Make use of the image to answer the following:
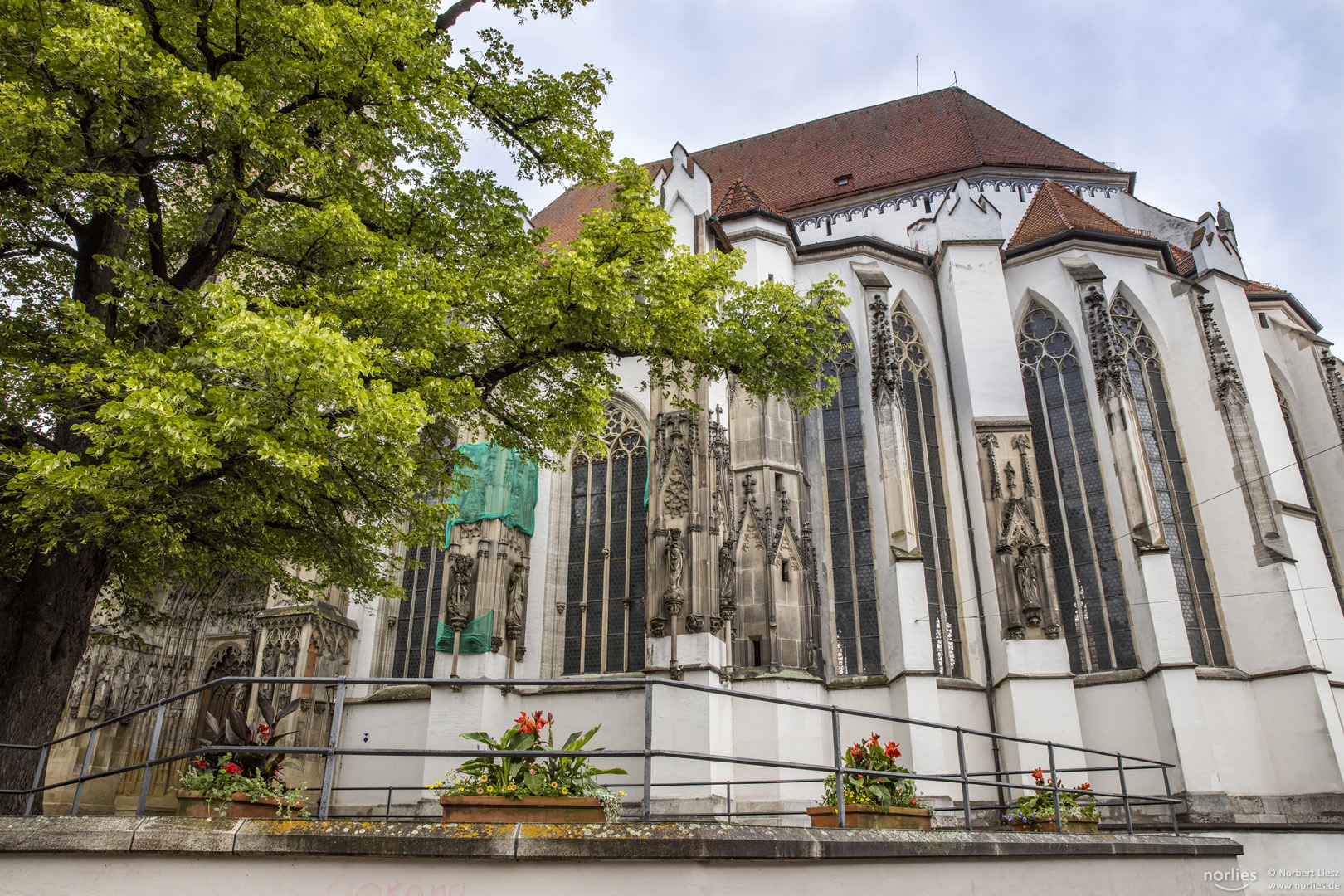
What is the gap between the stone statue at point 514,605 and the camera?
14.3m

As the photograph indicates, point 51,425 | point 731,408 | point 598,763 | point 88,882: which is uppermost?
point 731,408

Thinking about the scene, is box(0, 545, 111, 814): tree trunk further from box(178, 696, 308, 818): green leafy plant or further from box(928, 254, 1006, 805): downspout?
box(928, 254, 1006, 805): downspout

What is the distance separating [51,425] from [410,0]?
5.35 m

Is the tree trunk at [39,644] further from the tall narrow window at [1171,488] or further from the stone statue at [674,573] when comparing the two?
the tall narrow window at [1171,488]

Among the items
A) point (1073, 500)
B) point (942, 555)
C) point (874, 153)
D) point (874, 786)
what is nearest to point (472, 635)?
point (874, 786)

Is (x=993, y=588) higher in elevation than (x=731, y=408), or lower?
lower

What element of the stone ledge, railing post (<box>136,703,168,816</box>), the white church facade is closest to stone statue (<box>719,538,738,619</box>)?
the white church facade

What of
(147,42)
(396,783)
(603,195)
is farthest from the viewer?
(603,195)

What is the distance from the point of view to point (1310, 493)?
17953mm

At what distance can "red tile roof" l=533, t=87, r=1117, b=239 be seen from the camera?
22.4 metres

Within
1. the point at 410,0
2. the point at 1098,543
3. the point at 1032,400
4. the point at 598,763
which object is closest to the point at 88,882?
the point at 410,0

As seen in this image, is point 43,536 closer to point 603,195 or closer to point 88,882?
point 88,882

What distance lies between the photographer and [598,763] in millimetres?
12883

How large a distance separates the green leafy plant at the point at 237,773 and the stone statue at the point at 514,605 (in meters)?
8.01
